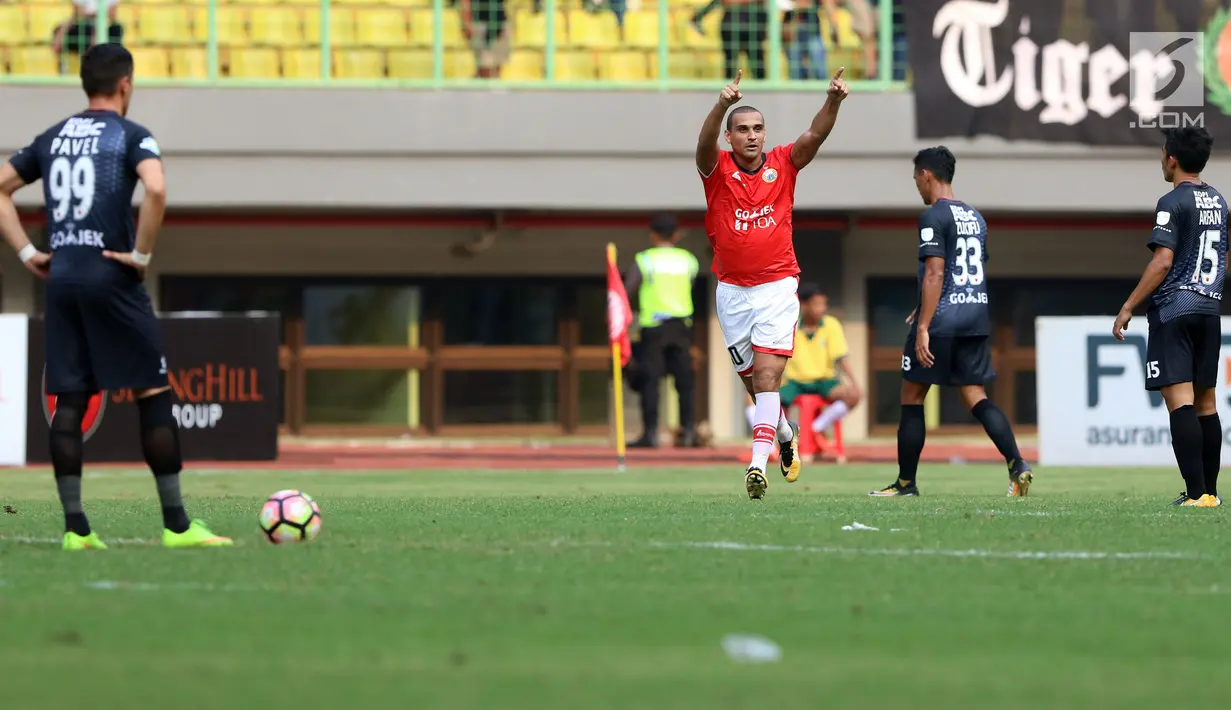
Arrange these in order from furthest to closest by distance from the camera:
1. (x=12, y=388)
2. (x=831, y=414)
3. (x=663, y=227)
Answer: (x=663, y=227), (x=831, y=414), (x=12, y=388)

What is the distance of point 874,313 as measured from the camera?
81.4 feet

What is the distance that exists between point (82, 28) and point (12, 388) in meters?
6.85

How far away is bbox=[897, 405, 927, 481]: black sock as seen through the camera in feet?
35.8

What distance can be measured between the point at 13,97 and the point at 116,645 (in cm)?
1888

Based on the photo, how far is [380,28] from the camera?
2288cm

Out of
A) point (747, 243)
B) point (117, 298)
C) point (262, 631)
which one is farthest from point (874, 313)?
point (262, 631)

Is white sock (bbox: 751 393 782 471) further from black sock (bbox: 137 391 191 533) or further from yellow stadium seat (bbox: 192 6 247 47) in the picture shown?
yellow stadium seat (bbox: 192 6 247 47)

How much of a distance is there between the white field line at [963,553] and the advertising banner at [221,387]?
11026 millimetres

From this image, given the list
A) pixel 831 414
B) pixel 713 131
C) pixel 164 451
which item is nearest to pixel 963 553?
pixel 164 451

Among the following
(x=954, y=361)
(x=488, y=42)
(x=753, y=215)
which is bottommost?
(x=954, y=361)

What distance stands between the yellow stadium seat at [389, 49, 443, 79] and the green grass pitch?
46.6ft

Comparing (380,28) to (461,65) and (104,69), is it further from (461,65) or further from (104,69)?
(104,69)

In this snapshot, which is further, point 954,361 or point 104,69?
point 954,361

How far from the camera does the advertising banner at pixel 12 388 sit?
17266 mm
